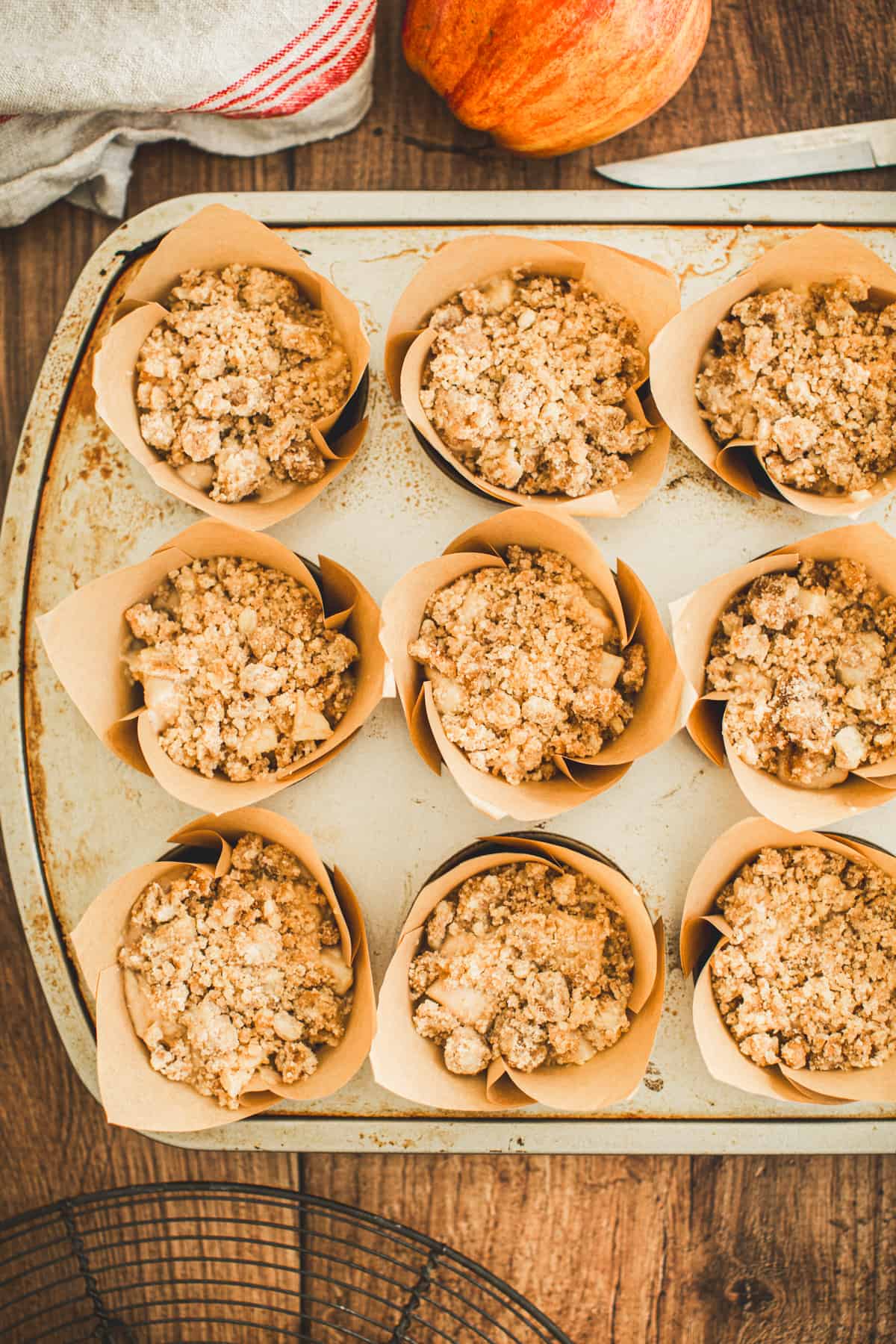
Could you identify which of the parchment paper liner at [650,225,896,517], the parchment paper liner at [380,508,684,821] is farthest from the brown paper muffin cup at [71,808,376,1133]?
the parchment paper liner at [650,225,896,517]

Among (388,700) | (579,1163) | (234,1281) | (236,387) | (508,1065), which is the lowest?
(234,1281)

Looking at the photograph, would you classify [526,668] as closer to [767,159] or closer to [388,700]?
[388,700]

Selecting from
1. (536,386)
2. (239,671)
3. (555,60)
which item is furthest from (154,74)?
(239,671)

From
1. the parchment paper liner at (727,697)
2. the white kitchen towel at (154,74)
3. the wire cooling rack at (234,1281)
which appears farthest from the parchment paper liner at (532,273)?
the wire cooling rack at (234,1281)

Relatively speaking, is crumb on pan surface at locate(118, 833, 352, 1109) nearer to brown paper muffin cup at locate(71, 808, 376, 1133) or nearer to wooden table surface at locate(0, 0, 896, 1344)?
brown paper muffin cup at locate(71, 808, 376, 1133)

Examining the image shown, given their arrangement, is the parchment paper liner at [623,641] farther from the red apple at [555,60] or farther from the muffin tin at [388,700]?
the red apple at [555,60]

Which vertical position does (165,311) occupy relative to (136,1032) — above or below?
above

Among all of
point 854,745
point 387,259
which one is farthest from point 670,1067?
point 387,259
